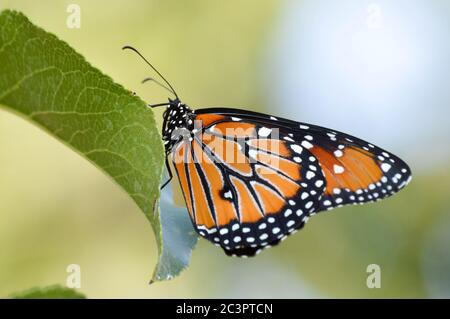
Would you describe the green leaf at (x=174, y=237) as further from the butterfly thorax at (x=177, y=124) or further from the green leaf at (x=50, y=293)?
the butterfly thorax at (x=177, y=124)

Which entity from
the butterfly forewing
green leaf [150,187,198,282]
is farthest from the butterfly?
green leaf [150,187,198,282]

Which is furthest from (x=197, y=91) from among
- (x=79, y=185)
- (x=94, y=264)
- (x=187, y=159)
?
(x=187, y=159)

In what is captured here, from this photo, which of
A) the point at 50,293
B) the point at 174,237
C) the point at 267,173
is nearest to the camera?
the point at 50,293

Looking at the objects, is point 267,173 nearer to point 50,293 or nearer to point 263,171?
point 263,171

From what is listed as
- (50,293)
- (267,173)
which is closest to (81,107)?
(50,293)

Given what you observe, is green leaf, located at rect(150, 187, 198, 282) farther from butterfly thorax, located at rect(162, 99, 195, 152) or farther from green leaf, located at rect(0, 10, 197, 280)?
butterfly thorax, located at rect(162, 99, 195, 152)

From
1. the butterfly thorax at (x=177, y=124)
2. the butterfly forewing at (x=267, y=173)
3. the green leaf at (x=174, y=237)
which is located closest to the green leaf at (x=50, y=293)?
the green leaf at (x=174, y=237)
